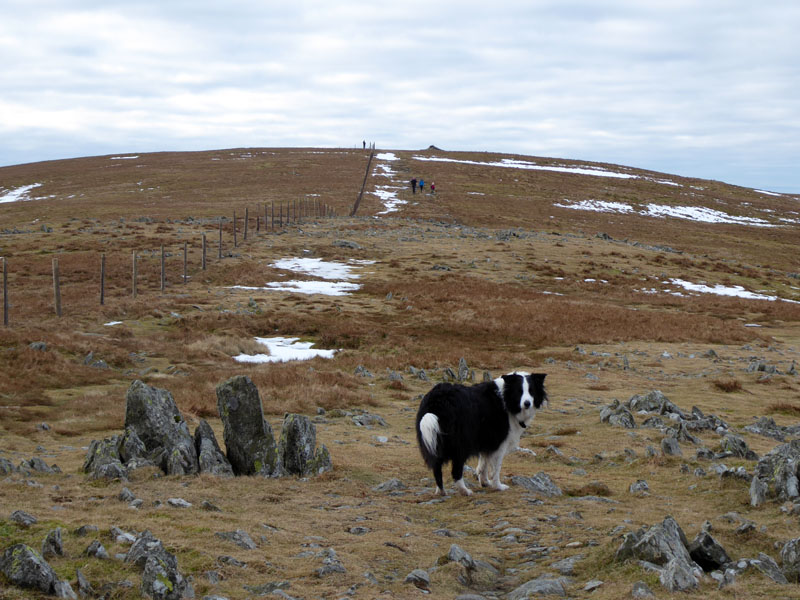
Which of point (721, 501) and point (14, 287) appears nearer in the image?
point (721, 501)

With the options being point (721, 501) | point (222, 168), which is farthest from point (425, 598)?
point (222, 168)

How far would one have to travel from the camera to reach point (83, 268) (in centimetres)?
3897

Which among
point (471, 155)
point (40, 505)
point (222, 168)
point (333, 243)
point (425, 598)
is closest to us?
point (425, 598)

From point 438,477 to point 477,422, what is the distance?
1063 mm

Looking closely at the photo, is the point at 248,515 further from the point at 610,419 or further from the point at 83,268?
the point at 83,268

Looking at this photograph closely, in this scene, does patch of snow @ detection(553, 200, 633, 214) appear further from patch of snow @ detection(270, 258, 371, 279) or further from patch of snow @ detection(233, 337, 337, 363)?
patch of snow @ detection(233, 337, 337, 363)

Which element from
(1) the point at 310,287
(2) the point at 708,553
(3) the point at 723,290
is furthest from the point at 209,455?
(3) the point at 723,290

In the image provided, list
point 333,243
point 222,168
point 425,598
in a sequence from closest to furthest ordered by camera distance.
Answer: point 425,598 → point 333,243 → point 222,168

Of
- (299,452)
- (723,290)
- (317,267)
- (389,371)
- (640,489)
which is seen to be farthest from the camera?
(723,290)

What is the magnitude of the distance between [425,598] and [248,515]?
3.29 m

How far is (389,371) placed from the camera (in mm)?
21812

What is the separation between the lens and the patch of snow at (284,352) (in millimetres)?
23003

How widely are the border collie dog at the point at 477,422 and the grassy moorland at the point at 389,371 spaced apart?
65 cm

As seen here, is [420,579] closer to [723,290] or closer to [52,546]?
→ [52,546]
